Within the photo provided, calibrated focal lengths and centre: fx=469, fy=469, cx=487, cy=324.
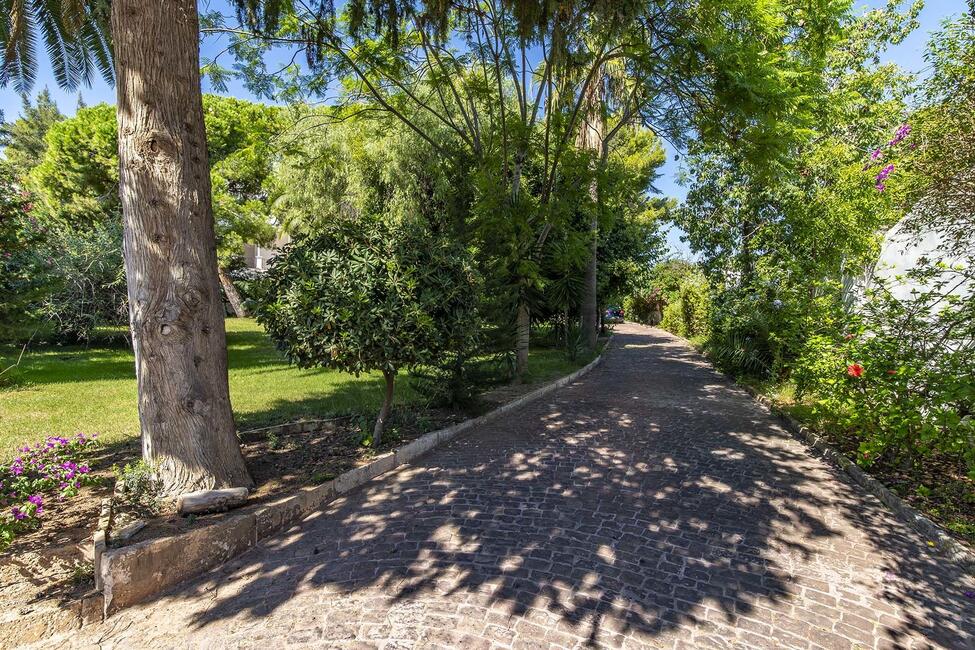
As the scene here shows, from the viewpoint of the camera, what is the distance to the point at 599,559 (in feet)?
10.9

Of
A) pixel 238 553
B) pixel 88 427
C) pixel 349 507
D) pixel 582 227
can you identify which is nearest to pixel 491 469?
pixel 349 507

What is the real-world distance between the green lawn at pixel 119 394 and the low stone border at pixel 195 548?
2.61 metres

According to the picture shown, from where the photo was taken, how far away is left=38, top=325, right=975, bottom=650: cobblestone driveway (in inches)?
104

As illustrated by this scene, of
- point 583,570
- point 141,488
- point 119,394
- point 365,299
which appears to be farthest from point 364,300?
point 119,394

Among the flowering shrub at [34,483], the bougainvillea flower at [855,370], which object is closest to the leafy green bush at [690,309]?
the bougainvillea flower at [855,370]

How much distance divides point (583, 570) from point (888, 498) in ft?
11.0

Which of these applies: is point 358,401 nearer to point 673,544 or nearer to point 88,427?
point 88,427

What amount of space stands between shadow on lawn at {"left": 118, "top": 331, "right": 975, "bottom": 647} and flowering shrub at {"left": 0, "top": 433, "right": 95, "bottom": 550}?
124cm

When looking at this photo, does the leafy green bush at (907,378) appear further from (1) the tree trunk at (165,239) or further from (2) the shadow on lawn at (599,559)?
(1) the tree trunk at (165,239)

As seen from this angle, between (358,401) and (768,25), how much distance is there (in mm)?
8615

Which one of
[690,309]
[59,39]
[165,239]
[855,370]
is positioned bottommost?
[855,370]

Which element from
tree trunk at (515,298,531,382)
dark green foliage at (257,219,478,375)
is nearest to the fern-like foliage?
dark green foliage at (257,219,478,375)

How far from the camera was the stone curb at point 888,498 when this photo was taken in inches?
137

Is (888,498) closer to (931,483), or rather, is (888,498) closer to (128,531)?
(931,483)
